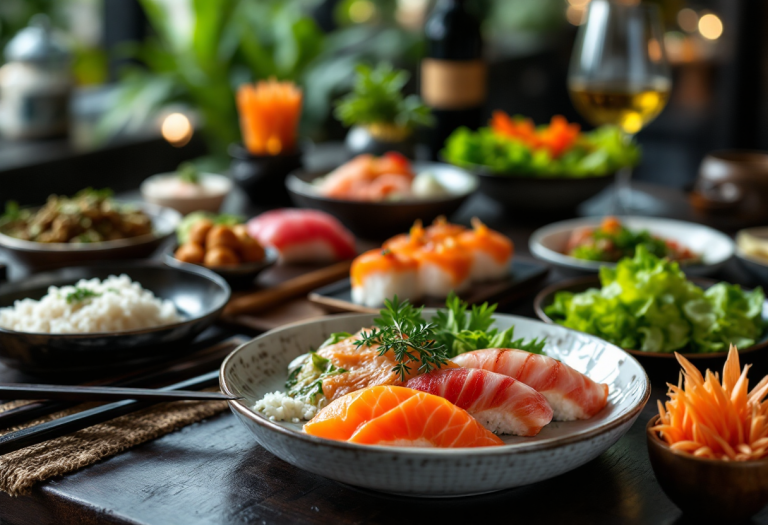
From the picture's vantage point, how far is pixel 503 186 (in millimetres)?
2602

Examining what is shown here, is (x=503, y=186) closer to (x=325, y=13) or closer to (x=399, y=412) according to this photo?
(x=399, y=412)

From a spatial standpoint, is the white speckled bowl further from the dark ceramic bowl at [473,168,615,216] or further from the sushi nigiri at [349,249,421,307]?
the dark ceramic bowl at [473,168,615,216]

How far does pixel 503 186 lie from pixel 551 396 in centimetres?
154

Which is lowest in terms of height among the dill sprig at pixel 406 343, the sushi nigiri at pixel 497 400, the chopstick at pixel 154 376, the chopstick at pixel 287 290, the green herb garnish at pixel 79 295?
the chopstick at pixel 287 290

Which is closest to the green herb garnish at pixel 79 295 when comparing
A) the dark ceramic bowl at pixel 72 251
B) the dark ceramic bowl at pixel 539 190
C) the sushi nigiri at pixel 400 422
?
the dark ceramic bowl at pixel 72 251

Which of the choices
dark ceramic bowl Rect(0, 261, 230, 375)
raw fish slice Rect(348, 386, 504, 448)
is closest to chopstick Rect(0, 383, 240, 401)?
dark ceramic bowl Rect(0, 261, 230, 375)

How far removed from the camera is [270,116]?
8.75ft

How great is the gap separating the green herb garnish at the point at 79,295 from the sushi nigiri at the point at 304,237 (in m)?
0.67

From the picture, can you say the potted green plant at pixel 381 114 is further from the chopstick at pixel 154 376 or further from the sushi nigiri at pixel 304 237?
the chopstick at pixel 154 376

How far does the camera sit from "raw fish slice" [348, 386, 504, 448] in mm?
1004

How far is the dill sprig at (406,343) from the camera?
3.82ft

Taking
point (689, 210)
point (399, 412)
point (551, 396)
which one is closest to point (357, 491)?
point (399, 412)

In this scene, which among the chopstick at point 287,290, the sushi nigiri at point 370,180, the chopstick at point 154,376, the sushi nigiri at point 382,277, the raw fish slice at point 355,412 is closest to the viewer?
the raw fish slice at point 355,412

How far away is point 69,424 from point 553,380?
0.74m
